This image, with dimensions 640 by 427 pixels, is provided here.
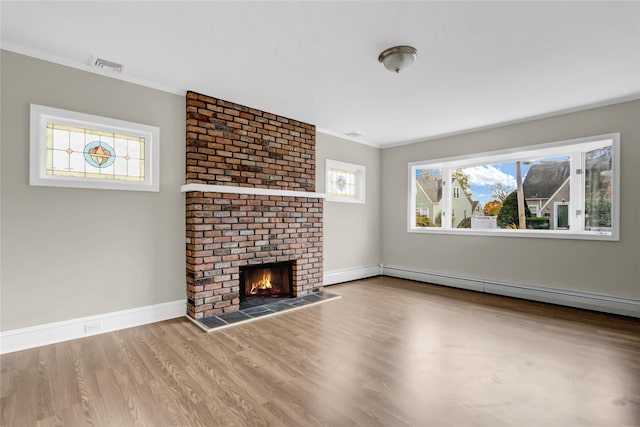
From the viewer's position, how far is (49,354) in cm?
257

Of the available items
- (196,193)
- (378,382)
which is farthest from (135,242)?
(378,382)

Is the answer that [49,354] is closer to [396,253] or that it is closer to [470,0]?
[470,0]

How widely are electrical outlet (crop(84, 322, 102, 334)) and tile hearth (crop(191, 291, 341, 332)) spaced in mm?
869

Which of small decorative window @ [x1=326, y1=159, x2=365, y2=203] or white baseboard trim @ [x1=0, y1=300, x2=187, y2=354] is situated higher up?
small decorative window @ [x1=326, y1=159, x2=365, y2=203]

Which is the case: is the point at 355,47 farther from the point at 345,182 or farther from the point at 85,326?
the point at 85,326

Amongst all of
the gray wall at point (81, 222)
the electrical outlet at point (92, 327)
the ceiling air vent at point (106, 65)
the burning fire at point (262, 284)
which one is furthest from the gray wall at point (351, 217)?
the electrical outlet at point (92, 327)

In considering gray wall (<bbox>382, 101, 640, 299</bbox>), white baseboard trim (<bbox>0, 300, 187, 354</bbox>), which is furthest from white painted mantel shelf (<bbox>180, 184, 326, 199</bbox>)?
gray wall (<bbox>382, 101, 640, 299</bbox>)

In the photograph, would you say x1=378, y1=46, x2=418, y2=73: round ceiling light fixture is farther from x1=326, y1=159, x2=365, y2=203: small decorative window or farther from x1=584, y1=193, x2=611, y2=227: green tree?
x1=584, y1=193, x2=611, y2=227: green tree

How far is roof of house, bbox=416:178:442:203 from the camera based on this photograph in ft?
18.6

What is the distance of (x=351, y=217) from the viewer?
219 inches

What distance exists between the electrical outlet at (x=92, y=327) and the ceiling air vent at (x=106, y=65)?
8.13 ft

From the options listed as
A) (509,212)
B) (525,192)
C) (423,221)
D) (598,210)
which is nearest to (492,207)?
(509,212)

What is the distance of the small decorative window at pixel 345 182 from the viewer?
5293mm

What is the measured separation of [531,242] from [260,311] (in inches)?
153
